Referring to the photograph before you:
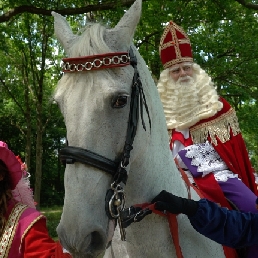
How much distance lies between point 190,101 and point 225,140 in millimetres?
459

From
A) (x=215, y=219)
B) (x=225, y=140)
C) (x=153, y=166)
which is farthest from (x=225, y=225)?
(x=225, y=140)

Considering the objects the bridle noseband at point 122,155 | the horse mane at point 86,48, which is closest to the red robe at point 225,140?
the bridle noseband at point 122,155

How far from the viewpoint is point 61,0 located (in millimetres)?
9328

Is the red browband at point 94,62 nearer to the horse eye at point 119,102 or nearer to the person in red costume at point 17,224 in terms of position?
the horse eye at point 119,102

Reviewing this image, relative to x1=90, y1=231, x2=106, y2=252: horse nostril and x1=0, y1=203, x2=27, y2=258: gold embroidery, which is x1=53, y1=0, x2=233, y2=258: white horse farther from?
x1=0, y1=203, x2=27, y2=258: gold embroidery

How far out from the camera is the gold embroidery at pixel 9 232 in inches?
109

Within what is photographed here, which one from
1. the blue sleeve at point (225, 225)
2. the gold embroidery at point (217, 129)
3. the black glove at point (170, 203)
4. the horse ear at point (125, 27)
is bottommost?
the blue sleeve at point (225, 225)

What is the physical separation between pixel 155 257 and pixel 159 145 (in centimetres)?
67

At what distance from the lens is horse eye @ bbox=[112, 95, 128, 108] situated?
191 cm

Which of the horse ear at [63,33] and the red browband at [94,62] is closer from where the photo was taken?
the red browband at [94,62]

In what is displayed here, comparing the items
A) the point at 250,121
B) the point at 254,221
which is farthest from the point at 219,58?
the point at 254,221

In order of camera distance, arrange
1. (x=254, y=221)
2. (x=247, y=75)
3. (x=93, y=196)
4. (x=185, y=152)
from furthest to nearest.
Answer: (x=247, y=75)
(x=185, y=152)
(x=254, y=221)
(x=93, y=196)

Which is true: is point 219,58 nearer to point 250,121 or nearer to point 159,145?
point 250,121

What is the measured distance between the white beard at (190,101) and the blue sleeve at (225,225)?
98cm
